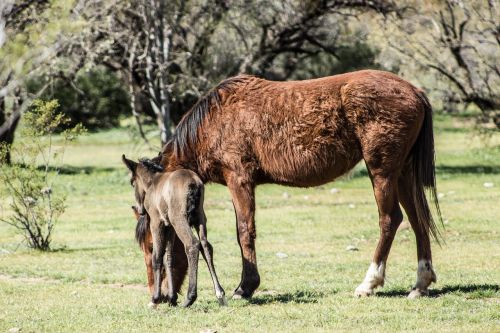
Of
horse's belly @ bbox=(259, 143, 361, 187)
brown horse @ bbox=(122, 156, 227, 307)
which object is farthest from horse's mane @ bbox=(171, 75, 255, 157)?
horse's belly @ bbox=(259, 143, 361, 187)

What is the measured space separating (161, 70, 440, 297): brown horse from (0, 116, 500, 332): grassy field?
2.30ft

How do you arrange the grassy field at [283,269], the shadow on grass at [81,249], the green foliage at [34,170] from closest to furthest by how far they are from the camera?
the grassy field at [283,269], the green foliage at [34,170], the shadow on grass at [81,249]

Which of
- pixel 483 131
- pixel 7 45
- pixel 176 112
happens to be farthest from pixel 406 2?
pixel 7 45

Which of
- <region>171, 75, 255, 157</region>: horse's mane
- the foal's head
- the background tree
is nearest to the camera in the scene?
the foal's head

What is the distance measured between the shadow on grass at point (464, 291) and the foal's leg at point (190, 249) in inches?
77.9

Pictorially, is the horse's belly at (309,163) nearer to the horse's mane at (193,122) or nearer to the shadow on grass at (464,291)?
the horse's mane at (193,122)

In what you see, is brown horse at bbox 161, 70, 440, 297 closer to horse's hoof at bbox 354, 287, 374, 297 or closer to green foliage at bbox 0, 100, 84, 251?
horse's hoof at bbox 354, 287, 374, 297

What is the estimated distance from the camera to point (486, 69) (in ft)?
Answer: 82.6

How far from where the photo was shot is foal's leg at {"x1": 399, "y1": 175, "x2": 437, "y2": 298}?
9156 millimetres

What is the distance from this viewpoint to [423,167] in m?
9.38

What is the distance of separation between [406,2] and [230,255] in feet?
44.2

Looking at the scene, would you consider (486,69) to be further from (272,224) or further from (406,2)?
(272,224)

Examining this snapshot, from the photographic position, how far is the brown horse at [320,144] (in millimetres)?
9195

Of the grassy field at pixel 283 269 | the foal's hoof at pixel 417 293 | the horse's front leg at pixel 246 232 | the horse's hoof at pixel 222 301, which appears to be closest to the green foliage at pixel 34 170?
the grassy field at pixel 283 269
